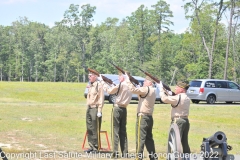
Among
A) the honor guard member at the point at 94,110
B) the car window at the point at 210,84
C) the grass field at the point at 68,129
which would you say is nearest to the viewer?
the honor guard member at the point at 94,110

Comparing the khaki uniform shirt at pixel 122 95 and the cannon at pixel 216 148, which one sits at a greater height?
the khaki uniform shirt at pixel 122 95

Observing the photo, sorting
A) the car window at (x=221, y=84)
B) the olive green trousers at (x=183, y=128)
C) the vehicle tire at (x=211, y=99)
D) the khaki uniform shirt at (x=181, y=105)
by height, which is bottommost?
the vehicle tire at (x=211, y=99)

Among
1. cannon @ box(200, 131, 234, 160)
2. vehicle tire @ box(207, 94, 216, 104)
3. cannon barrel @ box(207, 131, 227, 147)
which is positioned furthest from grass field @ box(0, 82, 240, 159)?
vehicle tire @ box(207, 94, 216, 104)

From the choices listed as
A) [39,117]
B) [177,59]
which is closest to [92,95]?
[39,117]

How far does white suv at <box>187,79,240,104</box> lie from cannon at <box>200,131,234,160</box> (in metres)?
23.2

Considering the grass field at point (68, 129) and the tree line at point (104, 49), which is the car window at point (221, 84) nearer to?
the grass field at point (68, 129)

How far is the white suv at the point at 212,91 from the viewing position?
93.4 feet

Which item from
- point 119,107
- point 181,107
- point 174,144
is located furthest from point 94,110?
point 174,144

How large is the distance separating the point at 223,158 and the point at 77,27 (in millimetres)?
87216

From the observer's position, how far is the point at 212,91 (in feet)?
95.0

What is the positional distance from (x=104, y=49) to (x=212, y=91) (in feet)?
207

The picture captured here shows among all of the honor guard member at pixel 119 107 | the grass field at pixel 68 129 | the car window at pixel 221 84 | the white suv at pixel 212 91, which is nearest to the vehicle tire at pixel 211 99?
the white suv at pixel 212 91

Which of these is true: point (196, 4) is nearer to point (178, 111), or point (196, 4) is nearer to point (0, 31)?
point (178, 111)

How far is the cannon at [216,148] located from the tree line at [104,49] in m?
52.3
